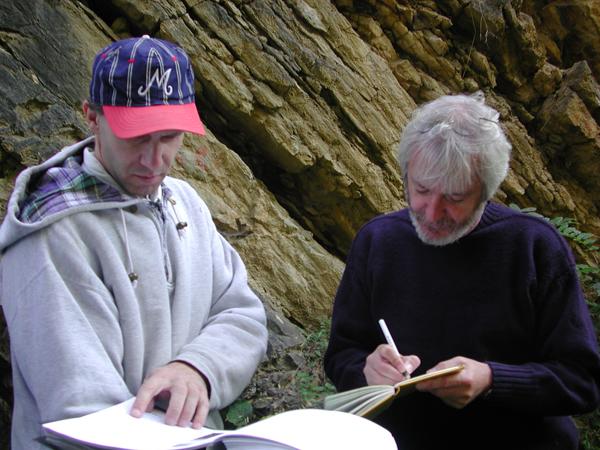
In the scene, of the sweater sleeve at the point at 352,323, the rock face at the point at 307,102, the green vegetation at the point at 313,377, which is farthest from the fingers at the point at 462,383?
the rock face at the point at 307,102

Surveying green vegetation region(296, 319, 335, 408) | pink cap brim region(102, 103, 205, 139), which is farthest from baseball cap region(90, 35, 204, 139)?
green vegetation region(296, 319, 335, 408)

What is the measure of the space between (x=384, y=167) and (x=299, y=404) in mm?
3499

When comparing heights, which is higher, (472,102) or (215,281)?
(472,102)

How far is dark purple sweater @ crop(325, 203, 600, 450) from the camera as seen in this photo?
225 cm

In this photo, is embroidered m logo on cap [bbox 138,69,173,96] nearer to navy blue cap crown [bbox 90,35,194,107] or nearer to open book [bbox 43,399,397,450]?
navy blue cap crown [bbox 90,35,194,107]

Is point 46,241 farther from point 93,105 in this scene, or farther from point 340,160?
point 340,160

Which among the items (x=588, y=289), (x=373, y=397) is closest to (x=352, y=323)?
(x=373, y=397)

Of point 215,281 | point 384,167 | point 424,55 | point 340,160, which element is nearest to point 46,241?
point 215,281

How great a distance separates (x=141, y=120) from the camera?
2.09 m

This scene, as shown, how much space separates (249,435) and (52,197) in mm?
1127

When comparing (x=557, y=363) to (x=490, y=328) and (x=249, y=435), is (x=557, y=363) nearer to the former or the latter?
(x=490, y=328)

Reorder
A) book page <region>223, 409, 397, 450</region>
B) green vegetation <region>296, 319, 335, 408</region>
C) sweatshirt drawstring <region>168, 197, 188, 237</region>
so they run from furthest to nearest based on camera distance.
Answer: green vegetation <region>296, 319, 335, 408</region>
sweatshirt drawstring <region>168, 197, 188, 237</region>
book page <region>223, 409, 397, 450</region>

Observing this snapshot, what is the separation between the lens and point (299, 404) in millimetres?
2973

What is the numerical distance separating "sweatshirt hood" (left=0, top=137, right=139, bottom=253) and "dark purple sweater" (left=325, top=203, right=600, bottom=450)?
1106mm
